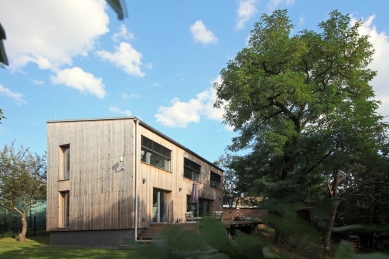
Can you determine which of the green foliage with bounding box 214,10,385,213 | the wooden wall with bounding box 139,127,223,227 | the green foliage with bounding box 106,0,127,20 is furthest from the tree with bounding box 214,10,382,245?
the green foliage with bounding box 106,0,127,20

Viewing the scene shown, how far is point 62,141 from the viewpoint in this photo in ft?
56.7

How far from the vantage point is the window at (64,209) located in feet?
55.6

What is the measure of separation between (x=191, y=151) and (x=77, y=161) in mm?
7795

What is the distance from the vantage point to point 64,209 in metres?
17.3

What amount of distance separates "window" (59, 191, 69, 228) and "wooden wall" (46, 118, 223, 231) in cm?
23

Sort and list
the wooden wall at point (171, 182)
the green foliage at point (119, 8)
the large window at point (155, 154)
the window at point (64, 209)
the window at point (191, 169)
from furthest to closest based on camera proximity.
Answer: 1. the window at point (191, 169)
2. the window at point (64, 209)
3. the large window at point (155, 154)
4. the wooden wall at point (171, 182)
5. the green foliage at point (119, 8)

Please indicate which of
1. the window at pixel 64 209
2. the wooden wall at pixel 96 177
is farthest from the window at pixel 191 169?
the window at pixel 64 209

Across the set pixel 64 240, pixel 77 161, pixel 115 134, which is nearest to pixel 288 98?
pixel 115 134

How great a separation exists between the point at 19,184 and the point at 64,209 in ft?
13.6

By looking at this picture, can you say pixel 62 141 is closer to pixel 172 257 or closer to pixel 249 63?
pixel 249 63

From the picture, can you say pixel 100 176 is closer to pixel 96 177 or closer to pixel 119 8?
pixel 96 177

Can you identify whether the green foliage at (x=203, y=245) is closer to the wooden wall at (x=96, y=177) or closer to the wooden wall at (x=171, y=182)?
the wooden wall at (x=171, y=182)

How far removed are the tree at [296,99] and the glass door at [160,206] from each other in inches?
159

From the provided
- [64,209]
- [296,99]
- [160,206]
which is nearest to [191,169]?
[160,206]
